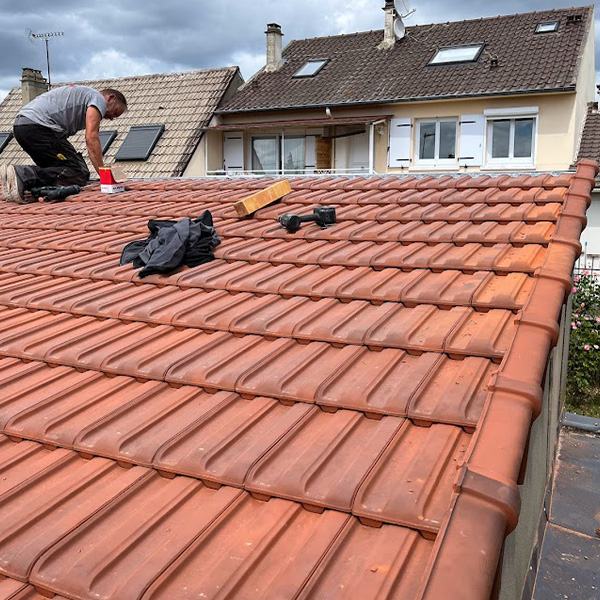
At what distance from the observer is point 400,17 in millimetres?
21141

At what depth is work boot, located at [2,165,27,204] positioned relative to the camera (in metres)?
6.67

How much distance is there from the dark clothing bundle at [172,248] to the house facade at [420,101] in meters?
14.9

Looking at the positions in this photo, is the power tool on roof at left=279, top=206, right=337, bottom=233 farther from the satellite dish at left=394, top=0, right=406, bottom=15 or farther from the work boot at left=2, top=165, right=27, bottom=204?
the satellite dish at left=394, top=0, right=406, bottom=15

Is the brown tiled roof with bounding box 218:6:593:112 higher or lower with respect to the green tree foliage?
higher

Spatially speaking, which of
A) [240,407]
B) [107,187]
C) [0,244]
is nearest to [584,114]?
[107,187]

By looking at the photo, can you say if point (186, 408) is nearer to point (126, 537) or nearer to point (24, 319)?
point (126, 537)

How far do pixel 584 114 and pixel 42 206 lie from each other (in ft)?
62.2

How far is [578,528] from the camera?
4.18 m

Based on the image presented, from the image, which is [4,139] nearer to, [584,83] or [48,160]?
[48,160]

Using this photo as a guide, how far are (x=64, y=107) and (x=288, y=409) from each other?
6161mm

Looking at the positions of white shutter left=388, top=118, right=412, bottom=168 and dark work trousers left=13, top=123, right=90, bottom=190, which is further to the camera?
white shutter left=388, top=118, right=412, bottom=168

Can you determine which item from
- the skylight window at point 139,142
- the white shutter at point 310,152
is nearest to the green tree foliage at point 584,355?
the white shutter at point 310,152

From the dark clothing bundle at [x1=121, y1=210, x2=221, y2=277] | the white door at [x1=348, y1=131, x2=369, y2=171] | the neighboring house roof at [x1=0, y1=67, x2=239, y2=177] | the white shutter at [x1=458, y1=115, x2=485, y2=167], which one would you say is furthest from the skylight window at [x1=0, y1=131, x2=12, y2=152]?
the dark clothing bundle at [x1=121, y1=210, x2=221, y2=277]

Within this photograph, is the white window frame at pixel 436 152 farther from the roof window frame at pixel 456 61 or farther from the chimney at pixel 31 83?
the chimney at pixel 31 83
